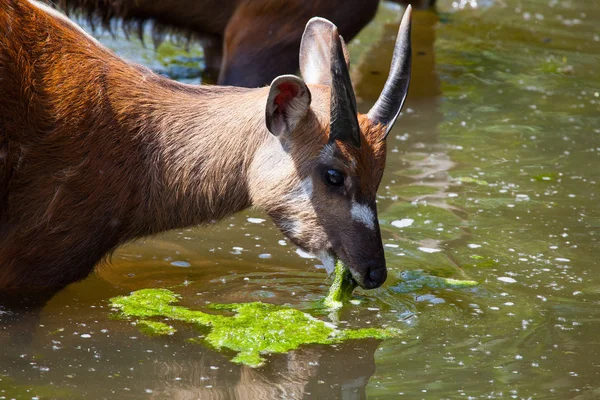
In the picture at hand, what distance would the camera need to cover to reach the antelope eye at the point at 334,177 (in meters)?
6.23

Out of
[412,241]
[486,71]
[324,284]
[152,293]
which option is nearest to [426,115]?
[486,71]

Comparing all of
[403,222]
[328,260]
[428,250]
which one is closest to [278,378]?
[328,260]

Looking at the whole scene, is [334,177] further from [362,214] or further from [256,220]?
[256,220]

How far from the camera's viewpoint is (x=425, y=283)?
715 cm

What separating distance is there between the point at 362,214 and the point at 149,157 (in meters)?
1.39

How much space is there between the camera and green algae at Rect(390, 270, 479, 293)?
707 centimetres

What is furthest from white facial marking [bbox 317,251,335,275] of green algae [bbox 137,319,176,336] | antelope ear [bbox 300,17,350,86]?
antelope ear [bbox 300,17,350,86]

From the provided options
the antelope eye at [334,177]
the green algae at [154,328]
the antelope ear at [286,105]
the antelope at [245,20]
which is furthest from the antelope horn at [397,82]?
the antelope at [245,20]

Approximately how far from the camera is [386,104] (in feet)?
21.1

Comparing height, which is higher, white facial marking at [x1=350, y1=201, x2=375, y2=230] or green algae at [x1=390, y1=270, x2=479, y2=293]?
white facial marking at [x1=350, y1=201, x2=375, y2=230]

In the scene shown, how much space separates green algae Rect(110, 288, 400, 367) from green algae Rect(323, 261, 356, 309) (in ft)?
0.09

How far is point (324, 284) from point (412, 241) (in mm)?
1194

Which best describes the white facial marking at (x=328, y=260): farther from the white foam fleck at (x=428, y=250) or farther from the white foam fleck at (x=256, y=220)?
the white foam fleck at (x=256, y=220)

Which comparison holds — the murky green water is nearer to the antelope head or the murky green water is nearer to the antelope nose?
the antelope nose
